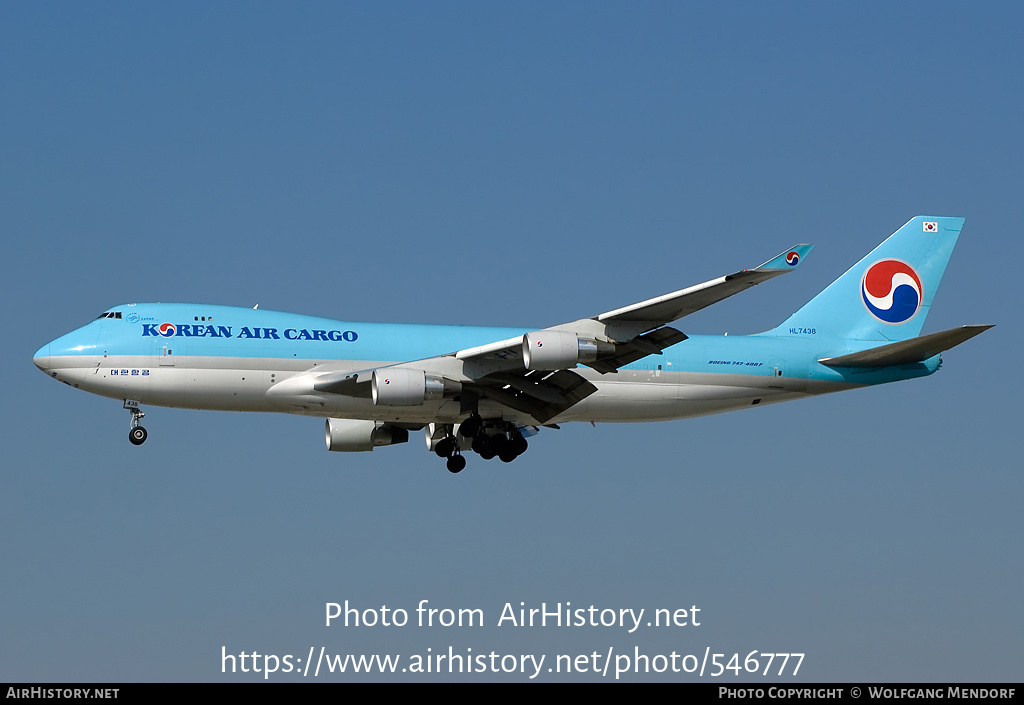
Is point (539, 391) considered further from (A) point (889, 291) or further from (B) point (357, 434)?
(A) point (889, 291)

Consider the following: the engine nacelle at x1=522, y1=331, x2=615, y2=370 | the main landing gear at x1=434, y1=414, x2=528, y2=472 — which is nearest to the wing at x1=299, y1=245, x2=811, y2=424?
the engine nacelle at x1=522, y1=331, x2=615, y2=370

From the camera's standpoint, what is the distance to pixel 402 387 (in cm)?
3909

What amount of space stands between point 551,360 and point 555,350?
30 cm

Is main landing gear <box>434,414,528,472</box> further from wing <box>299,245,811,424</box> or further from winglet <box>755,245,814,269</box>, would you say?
winglet <box>755,245,814,269</box>

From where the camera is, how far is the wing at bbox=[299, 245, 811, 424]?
3731 cm

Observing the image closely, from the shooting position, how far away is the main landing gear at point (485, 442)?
42.8 m

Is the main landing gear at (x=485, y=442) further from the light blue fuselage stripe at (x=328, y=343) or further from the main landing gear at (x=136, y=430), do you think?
the main landing gear at (x=136, y=430)

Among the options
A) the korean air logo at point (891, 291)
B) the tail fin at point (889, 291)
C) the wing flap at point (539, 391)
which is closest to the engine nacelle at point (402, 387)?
→ the wing flap at point (539, 391)

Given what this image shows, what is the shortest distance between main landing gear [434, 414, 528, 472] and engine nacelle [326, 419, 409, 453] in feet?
7.41

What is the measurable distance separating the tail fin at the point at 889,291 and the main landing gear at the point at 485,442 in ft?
33.2

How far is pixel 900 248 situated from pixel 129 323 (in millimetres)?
27021

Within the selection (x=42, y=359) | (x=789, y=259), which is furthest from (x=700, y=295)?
(x=42, y=359)

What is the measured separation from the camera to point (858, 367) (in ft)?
151
